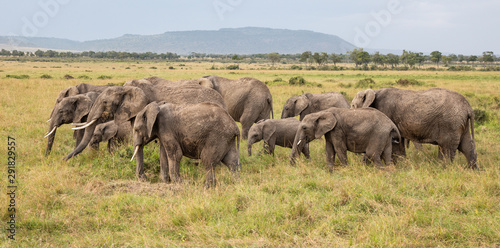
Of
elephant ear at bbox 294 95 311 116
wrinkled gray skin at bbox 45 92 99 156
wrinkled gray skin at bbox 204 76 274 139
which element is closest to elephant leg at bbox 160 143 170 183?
wrinkled gray skin at bbox 45 92 99 156

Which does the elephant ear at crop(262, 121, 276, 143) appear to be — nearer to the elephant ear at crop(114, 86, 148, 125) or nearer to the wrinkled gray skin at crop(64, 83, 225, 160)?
the wrinkled gray skin at crop(64, 83, 225, 160)

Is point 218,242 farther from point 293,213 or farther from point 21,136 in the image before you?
point 21,136

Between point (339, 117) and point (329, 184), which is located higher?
point (339, 117)

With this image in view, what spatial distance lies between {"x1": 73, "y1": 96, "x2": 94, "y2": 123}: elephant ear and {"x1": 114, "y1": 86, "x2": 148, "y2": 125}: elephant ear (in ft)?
6.32

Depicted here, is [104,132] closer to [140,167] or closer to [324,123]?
[140,167]

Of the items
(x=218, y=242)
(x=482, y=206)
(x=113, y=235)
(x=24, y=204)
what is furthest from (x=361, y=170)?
(x=24, y=204)

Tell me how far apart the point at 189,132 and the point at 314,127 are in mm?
2984

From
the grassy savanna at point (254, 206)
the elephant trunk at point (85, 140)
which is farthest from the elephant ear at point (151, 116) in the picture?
the elephant trunk at point (85, 140)

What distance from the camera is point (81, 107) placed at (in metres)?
10.5

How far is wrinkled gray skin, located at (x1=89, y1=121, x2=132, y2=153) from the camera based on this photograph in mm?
10367

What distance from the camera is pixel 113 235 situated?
18.4ft

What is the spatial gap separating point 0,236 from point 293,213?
3994 mm

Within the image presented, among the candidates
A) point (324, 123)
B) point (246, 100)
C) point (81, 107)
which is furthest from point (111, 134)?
point (324, 123)

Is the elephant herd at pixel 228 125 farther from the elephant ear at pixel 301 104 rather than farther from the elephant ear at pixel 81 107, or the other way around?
the elephant ear at pixel 301 104
